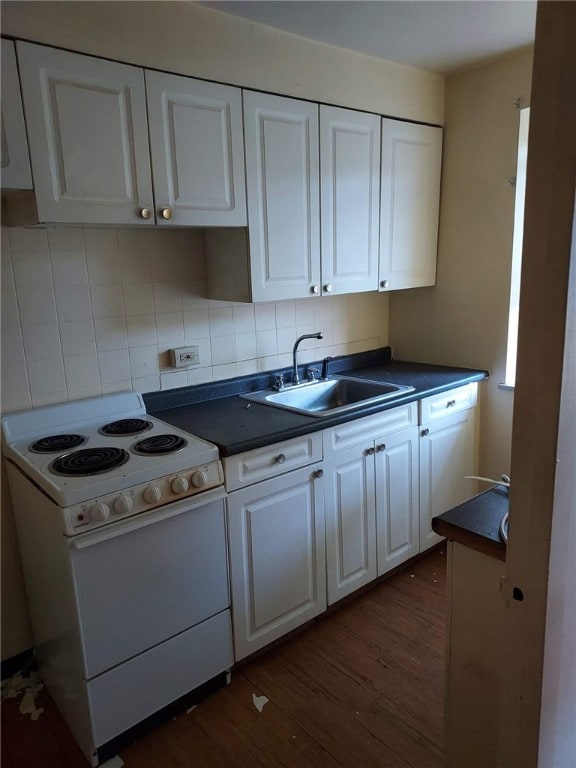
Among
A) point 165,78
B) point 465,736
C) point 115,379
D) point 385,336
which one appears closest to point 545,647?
point 465,736

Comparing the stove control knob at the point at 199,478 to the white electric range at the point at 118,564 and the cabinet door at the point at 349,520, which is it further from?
the cabinet door at the point at 349,520

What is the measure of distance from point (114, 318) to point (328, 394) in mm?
1144

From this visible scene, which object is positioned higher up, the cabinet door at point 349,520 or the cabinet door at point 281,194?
the cabinet door at point 281,194

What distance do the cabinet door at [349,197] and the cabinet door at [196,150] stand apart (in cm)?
45

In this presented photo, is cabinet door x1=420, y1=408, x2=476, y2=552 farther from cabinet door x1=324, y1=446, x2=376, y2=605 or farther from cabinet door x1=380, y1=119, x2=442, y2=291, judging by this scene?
cabinet door x1=380, y1=119, x2=442, y2=291

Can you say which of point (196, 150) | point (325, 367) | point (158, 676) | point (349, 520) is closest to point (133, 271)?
point (196, 150)

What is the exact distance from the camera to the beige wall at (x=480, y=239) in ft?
8.28

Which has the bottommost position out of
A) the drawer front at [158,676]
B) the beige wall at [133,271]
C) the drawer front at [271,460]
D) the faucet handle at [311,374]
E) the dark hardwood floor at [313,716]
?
the dark hardwood floor at [313,716]

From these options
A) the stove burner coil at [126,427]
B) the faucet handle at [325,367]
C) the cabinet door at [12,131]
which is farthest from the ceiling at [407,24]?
the stove burner coil at [126,427]

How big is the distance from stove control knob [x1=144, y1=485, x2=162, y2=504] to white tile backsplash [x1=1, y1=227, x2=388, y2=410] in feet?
2.13

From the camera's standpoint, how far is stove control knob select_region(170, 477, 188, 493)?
163 centimetres

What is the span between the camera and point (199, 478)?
1693mm

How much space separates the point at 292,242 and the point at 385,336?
1.17 meters

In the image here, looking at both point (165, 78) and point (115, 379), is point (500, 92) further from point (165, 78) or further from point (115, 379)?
point (115, 379)
